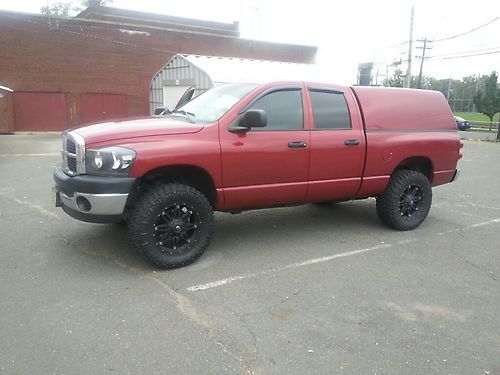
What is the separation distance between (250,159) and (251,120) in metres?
0.43

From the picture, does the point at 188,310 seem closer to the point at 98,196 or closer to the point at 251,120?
the point at 98,196

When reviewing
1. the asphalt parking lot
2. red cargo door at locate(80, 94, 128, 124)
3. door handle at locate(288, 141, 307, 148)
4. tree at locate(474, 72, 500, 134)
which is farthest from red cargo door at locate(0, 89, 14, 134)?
tree at locate(474, 72, 500, 134)

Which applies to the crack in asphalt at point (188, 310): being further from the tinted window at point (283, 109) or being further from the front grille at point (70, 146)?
the tinted window at point (283, 109)

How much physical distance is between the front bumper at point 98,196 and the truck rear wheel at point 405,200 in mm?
3340

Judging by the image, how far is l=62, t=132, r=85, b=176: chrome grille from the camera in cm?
395

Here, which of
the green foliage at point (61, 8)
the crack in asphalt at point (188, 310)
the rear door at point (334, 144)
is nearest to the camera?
the crack in asphalt at point (188, 310)

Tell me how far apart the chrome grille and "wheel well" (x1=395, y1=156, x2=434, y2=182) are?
12.8ft

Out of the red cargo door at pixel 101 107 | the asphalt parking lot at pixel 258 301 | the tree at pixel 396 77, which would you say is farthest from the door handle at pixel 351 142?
the tree at pixel 396 77

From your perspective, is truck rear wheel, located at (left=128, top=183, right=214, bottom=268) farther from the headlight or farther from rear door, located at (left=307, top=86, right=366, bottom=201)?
rear door, located at (left=307, top=86, right=366, bottom=201)

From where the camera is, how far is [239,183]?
14.9ft

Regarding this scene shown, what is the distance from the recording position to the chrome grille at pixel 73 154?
3.95 m

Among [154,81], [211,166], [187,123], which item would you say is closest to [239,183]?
[211,166]

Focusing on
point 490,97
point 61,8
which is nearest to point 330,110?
point 490,97

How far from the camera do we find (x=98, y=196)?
12.7 ft
